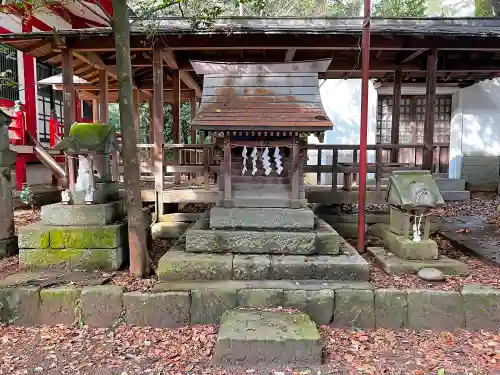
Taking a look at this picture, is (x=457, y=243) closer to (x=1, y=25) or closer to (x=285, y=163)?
(x=285, y=163)

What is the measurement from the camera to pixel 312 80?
249 inches

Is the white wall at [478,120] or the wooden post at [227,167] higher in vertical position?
the white wall at [478,120]

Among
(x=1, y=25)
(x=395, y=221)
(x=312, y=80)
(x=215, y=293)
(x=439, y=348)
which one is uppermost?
(x=1, y=25)

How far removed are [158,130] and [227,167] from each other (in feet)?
8.86

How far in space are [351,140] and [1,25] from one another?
460 inches

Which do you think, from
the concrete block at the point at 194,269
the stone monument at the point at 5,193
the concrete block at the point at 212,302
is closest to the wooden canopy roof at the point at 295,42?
the stone monument at the point at 5,193

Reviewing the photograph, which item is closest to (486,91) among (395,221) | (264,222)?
(395,221)

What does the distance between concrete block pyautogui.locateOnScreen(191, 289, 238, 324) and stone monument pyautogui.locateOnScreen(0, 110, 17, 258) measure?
3.88 metres

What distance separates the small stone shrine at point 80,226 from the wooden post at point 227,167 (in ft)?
5.86

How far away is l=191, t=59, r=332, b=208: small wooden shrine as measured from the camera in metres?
5.89

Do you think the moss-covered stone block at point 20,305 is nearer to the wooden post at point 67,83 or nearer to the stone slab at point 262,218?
the stone slab at point 262,218

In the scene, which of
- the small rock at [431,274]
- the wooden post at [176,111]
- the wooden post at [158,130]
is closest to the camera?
the small rock at [431,274]

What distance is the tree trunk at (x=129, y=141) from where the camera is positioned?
502cm

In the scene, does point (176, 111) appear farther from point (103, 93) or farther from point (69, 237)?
point (69, 237)
